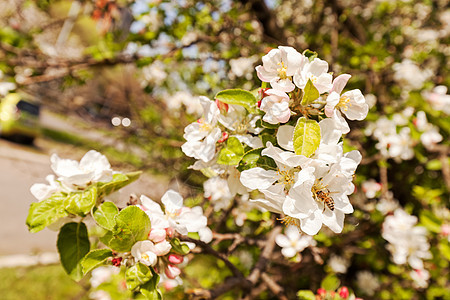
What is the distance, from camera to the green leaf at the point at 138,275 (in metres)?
0.76

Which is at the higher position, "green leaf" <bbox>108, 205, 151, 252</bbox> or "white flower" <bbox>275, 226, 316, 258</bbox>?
"green leaf" <bbox>108, 205, 151, 252</bbox>

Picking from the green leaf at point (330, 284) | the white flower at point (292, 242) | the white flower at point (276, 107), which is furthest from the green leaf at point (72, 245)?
the green leaf at point (330, 284)

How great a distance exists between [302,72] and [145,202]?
0.55 metres

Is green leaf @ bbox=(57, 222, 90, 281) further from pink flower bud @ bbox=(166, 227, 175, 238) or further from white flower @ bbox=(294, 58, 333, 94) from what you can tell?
white flower @ bbox=(294, 58, 333, 94)

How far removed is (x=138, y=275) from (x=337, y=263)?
200 cm

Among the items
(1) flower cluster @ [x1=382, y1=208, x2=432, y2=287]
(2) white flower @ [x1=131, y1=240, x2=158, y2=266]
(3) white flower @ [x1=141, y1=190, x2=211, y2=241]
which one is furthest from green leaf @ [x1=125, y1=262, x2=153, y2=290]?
(1) flower cluster @ [x1=382, y1=208, x2=432, y2=287]

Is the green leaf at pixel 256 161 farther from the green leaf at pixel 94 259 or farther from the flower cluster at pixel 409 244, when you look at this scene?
the flower cluster at pixel 409 244

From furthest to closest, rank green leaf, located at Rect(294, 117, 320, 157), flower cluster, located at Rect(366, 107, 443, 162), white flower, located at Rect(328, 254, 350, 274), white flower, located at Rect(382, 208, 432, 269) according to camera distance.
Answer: white flower, located at Rect(328, 254, 350, 274)
flower cluster, located at Rect(366, 107, 443, 162)
white flower, located at Rect(382, 208, 432, 269)
green leaf, located at Rect(294, 117, 320, 157)

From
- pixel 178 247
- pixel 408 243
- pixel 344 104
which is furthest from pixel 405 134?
pixel 178 247

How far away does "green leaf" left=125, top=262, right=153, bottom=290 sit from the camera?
0.76 meters

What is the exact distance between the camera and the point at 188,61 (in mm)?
2627

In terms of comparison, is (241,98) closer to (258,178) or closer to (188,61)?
(258,178)

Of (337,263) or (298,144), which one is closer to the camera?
(298,144)

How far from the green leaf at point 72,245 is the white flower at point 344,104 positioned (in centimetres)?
76
